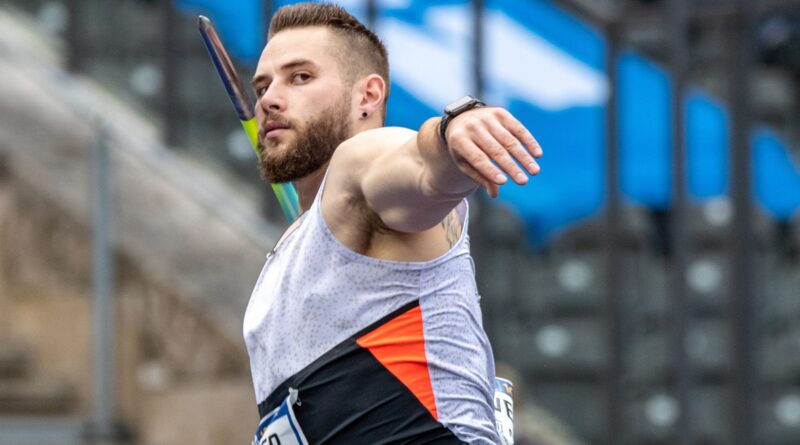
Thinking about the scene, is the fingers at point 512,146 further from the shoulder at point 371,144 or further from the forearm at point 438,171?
the shoulder at point 371,144

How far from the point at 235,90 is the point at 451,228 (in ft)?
3.68

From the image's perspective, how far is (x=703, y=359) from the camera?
25.2 feet

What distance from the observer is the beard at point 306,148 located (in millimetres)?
3666

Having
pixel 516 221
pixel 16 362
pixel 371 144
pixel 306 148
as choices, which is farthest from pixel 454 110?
pixel 16 362

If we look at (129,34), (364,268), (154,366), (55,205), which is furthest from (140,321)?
(364,268)

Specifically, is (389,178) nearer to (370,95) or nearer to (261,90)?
(370,95)

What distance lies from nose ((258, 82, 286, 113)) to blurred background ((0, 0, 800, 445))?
13.9 ft

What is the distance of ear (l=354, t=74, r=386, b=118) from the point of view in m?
3.75

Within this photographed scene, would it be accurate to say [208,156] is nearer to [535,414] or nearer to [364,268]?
[535,414]

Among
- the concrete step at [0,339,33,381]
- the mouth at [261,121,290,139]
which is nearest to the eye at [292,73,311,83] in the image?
the mouth at [261,121,290,139]

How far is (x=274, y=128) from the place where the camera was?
368 cm

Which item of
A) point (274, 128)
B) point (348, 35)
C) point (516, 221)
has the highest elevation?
point (516, 221)

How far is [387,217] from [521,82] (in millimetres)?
4999

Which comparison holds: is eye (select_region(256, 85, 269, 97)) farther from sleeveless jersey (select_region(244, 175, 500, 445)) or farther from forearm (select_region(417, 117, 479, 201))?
forearm (select_region(417, 117, 479, 201))
